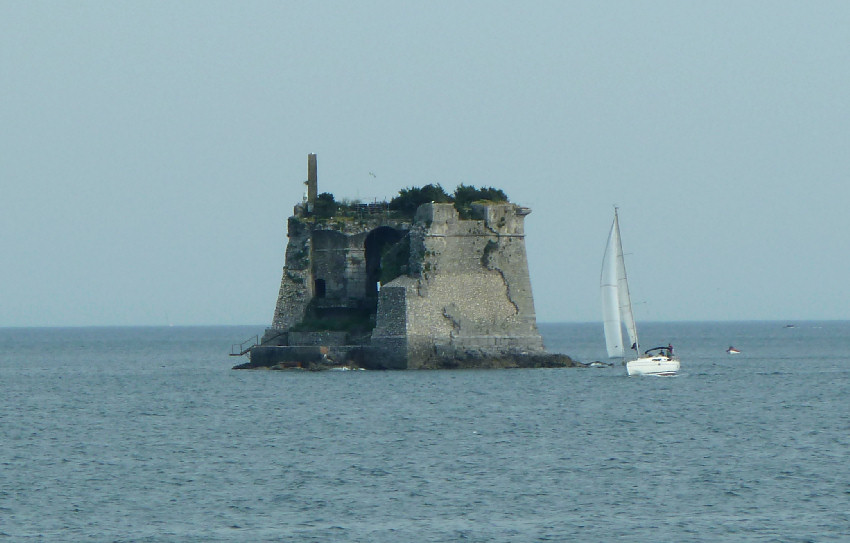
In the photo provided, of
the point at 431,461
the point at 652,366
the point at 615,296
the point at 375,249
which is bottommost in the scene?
the point at 431,461

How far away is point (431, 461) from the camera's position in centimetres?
2764

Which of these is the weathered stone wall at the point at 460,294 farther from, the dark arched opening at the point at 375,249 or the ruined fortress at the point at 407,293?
the dark arched opening at the point at 375,249

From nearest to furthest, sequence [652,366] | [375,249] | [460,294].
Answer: [460,294], [652,366], [375,249]

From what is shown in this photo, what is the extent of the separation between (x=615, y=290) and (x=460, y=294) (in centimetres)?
579

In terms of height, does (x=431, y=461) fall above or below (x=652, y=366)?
below

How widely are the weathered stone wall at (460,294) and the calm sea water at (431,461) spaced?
1159 millimetres

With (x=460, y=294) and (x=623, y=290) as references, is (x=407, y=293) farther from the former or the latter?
(x=623, y=290)

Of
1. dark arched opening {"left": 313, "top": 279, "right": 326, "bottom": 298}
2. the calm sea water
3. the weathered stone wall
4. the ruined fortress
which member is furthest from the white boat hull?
dark arched opening {"left": 313, "top": 279, "right": 326, "bottom": 298}

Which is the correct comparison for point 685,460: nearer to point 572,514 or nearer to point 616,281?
point 572,514

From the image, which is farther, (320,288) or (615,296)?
(320,288)

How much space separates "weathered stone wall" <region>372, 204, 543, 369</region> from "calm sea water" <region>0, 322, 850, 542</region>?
1159 mm

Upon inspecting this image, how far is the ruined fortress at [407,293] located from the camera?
156 ft

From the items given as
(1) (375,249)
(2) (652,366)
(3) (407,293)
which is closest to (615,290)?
(2) (652,366)

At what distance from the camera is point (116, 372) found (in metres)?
63.8
